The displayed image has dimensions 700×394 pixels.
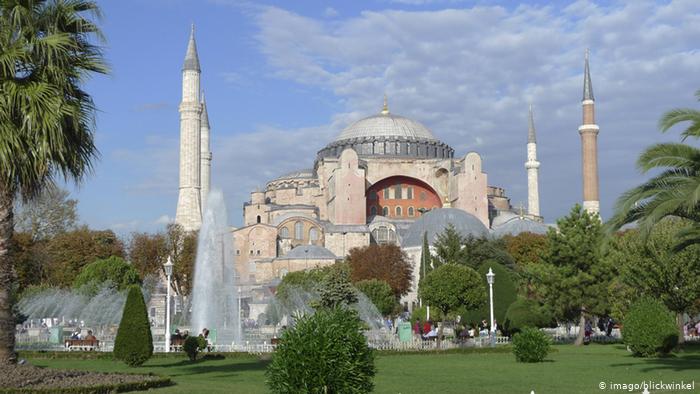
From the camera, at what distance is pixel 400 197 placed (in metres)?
61.5

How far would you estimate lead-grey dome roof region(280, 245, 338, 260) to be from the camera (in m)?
49.9

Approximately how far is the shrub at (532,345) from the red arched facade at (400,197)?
44.6 m

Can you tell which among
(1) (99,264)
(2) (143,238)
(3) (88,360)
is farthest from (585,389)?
(2) (143,238)

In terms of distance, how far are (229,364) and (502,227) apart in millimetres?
42812

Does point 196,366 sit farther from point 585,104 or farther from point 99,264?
point 585,104

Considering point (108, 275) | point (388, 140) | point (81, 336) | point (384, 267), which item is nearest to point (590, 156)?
point (384, 267)

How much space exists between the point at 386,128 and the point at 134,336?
5237cm

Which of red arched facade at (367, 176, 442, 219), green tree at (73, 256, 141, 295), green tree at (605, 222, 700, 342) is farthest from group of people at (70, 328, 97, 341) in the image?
red arched facade at (367, 176, 442, 219)

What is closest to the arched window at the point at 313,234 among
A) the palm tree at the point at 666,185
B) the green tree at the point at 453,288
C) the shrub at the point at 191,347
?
the green tree at the point at 453,288

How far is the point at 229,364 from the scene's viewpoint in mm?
16219

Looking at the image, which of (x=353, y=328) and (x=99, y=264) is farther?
(x=99, y=264)

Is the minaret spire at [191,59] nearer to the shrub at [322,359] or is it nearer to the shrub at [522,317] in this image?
the shrub at [522,317]

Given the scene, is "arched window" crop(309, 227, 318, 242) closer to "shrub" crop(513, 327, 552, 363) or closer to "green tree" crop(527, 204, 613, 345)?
"green tree" crop(527, 204, 613, 345)

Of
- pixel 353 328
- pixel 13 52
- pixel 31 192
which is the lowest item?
pixel 353 328
